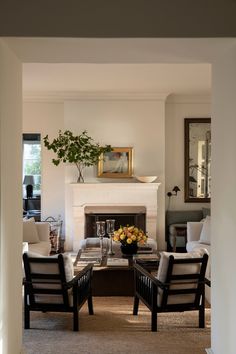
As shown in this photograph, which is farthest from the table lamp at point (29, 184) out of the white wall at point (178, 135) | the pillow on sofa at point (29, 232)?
the white wall at point (178, 135)

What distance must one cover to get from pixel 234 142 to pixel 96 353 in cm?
206

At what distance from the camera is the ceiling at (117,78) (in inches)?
266

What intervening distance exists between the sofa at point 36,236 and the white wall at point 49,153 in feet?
6.15

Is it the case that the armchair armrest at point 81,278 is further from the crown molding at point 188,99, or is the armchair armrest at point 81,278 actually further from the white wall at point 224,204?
the crown molding at point 188,99

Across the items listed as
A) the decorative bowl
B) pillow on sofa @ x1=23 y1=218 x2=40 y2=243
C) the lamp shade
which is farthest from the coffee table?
the lamp shade

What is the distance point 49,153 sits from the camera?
9.24m

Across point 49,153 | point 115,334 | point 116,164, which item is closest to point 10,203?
point 115,334

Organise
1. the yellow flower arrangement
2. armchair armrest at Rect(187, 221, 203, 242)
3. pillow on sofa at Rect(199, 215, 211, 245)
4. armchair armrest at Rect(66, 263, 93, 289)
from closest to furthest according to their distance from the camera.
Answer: armchair armrest at Rect(66, 263, 93, 289) → the yellow flower arrangement → pillow on sofa at Rect(199, 215, 211, 245) → armchair armrest at Rect(187, 221, 203, 242)

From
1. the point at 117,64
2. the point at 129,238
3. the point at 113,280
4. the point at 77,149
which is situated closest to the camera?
the point at 113,280

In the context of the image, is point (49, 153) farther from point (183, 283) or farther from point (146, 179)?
point (183, 283)

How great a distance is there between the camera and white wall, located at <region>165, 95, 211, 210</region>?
9.20m

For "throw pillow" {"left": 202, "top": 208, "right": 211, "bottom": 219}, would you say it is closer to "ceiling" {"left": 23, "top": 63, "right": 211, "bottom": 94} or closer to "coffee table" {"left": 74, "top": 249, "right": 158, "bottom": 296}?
"ceiling" {"left": 23, "top": 63, "right": 211, "bottom": 94}

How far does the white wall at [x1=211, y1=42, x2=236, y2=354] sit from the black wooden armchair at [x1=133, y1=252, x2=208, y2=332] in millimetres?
843

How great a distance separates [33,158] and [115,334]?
6.25 m
